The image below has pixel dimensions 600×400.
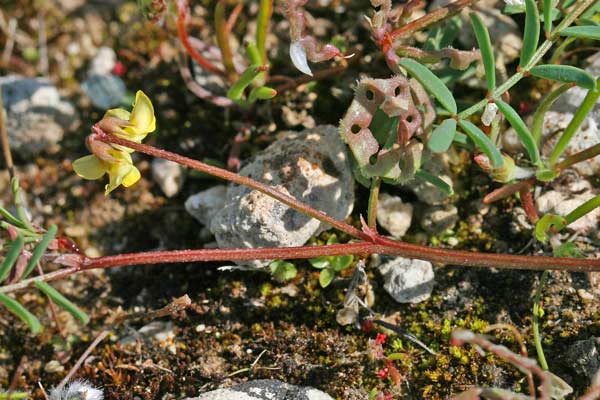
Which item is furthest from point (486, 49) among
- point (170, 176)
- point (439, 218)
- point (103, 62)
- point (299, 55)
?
point (103, 62)

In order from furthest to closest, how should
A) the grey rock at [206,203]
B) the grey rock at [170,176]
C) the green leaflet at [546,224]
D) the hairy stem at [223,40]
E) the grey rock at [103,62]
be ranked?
the grey rock at [103,62] < the grey rock at [170,176] < the grey rock at [206,203] < the hairy stem at [223,40] < the green leaflet at [546,224]

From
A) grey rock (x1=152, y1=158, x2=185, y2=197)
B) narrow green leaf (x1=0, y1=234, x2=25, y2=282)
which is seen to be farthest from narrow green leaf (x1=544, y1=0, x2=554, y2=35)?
narrow green leaf (x1=0, y1=234, x2=25, y2=282)

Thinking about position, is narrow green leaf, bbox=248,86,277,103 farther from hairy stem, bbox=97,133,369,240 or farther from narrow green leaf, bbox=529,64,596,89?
narrow green leaf, bbox=529,64,596,89

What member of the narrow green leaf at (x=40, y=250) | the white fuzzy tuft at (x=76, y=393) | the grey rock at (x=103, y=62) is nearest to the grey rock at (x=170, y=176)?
the grey rock at (x=103, y=62)

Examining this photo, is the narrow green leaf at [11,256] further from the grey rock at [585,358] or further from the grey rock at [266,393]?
the grey rock at [585,358]

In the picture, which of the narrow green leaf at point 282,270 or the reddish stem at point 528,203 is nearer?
the reddish stem at point 528,203
